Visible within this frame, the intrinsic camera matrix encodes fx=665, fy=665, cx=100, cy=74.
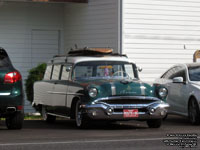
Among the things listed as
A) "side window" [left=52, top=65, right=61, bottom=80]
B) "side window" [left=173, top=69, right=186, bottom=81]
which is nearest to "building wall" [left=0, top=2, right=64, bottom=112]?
"side window" [left=52, top=65, right=61, bottom=80]

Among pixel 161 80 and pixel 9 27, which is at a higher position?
pixel 9 27

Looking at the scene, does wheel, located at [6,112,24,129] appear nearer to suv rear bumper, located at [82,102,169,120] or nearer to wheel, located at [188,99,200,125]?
suv rear bumper, located at [82,102,169,120]

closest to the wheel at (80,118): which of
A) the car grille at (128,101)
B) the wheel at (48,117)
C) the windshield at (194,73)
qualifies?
the car grille at (128,101)

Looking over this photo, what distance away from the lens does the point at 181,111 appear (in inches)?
610

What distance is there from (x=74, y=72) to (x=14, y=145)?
433cm

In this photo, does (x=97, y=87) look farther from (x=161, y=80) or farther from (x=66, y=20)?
(x=66, y=20)

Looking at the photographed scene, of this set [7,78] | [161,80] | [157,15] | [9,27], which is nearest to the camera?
[7,78]

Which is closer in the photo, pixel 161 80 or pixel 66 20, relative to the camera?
pixel 161 80

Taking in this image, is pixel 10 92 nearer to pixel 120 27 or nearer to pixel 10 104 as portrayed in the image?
pixel 10 104

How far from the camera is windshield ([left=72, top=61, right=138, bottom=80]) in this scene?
46.7ft

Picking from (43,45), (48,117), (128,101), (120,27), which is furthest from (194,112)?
(43,45)

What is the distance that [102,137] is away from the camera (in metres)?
11.4

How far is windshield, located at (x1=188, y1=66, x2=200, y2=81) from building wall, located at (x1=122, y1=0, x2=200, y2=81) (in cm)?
487

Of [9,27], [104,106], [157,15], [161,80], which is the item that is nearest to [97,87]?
[104,106]
